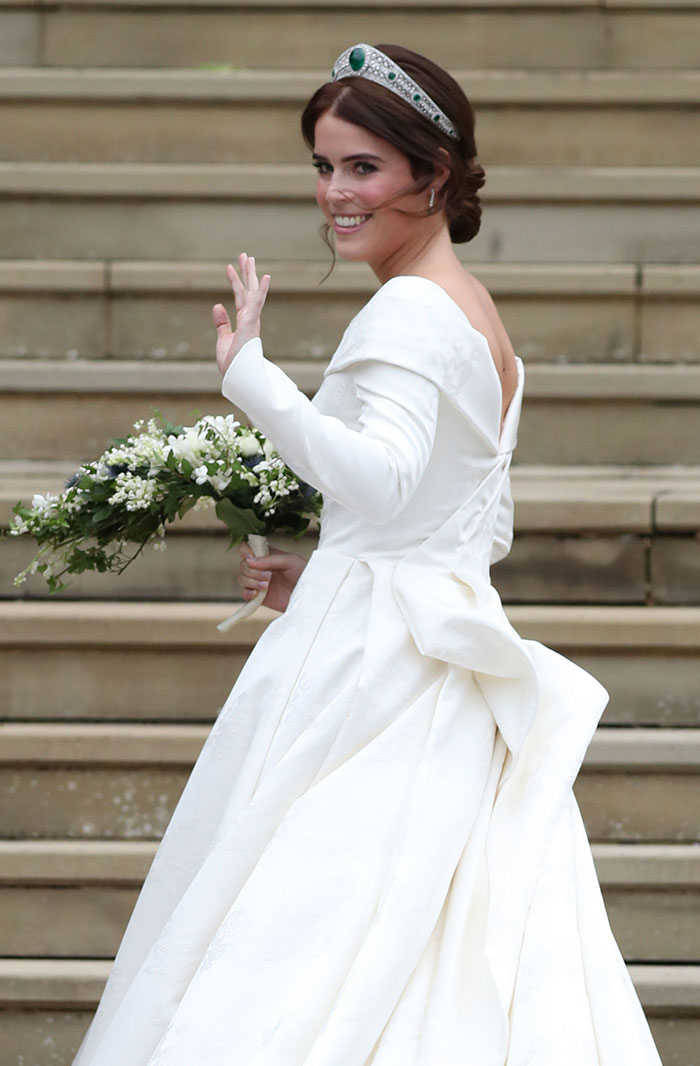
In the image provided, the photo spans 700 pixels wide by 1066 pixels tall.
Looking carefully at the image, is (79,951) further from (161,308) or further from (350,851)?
(161,308)

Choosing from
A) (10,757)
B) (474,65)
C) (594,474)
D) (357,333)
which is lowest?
(10,757)

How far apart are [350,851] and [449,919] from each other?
7.2 inches

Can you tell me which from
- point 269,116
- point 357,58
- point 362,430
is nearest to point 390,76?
point 357,58

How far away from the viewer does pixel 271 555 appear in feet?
8.42

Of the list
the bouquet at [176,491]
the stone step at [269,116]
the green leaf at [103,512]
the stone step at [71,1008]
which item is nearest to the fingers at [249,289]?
the bouquet at [176,491]

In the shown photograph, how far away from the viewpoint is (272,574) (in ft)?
8.40

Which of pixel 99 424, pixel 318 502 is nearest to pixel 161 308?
pixel 99 424

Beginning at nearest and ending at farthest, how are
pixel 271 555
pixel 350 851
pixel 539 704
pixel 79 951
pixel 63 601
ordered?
pixel 350 851, pixel 539 704, pixel 271 555, pixel 79 951, pixel 63 601

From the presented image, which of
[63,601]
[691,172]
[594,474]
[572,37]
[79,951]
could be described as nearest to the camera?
[79,951]

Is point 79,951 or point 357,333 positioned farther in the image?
point 79,951

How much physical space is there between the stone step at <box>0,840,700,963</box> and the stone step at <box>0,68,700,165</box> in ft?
8.28

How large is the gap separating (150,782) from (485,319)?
1.97m

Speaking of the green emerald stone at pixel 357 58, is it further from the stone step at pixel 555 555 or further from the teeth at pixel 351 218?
the stone step at pixel 555 555

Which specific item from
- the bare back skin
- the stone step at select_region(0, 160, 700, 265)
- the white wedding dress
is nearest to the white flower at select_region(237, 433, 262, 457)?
the white wedding dress
